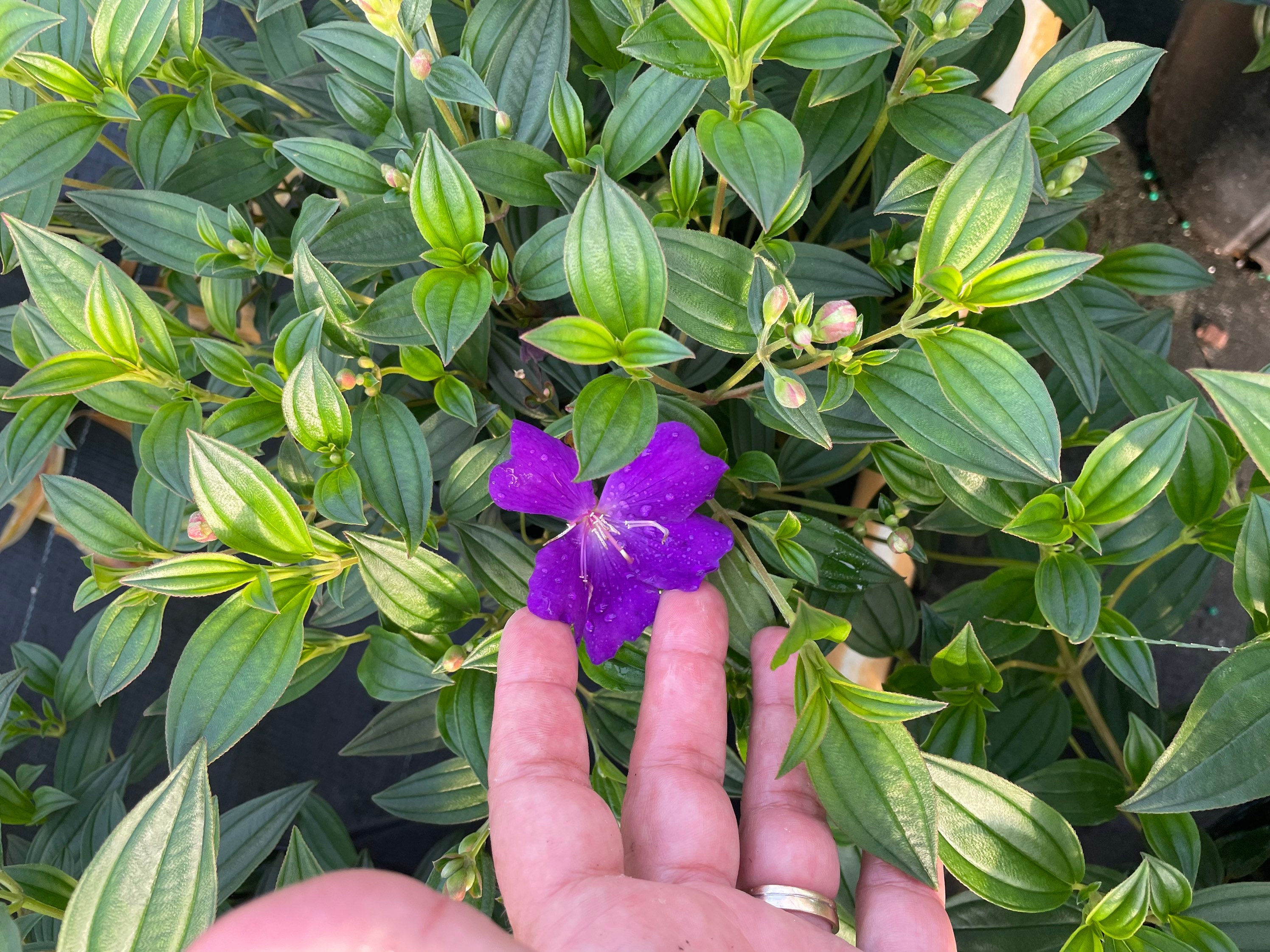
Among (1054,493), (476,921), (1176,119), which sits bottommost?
(476,921)

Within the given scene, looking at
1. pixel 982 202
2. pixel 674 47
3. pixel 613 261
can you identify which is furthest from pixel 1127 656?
pixel 674 47

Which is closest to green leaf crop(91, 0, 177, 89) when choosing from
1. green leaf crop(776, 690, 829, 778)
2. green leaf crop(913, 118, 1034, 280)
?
green leaf crop(913, 118, 1034, 280)

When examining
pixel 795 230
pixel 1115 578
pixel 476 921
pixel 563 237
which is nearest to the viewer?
pixel 476 921

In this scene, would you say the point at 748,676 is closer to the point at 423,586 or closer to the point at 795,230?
the point at 423,586

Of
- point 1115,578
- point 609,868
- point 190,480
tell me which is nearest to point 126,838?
point 190,480

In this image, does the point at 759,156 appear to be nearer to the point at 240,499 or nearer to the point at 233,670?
the point at 240,499

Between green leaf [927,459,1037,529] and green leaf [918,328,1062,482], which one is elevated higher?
green leaf [918,328,1062,482]

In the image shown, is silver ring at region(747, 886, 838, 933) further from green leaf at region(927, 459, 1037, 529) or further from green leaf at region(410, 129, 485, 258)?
green leaf at region(410, 129, 485, 258)
